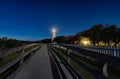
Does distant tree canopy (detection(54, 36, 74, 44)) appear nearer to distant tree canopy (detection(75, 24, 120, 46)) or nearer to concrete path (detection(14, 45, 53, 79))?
distant tree canopy (detection(75, 24, 120, 46))

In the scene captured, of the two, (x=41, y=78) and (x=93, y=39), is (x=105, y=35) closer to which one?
(x=93, y=39)

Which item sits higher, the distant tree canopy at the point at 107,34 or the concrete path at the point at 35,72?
the distant tree canopy at the point at 107,34

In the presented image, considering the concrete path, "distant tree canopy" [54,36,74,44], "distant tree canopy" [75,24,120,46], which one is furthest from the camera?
"distant tree canopy" [54,36,74,44]

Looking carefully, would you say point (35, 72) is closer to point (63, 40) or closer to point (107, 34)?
point (107, 34)

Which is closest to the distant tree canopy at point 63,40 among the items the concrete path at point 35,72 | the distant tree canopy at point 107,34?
the distant tree canopy at point 107,34

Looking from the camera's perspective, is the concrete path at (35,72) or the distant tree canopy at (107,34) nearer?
the concrete path at (35,72)

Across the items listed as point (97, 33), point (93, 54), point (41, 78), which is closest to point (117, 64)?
point (93, 54)

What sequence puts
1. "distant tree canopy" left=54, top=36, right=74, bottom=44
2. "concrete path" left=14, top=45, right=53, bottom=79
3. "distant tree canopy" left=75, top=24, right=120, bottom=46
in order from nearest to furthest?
"concrete path" left=14, top=45, right=53, bottom=79 → "distant tree canopy" left=75, top=24, right=120, bottom=46 → "distant tree canopy" left=54, top=36, right=74, bottom=44

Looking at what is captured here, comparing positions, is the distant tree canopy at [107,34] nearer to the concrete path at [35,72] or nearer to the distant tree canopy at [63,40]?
the distant tree canopy at [63,40]

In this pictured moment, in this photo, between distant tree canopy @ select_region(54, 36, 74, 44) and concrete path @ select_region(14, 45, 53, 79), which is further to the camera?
distant tree canopy @ select_region(54, 36, 74, 44)

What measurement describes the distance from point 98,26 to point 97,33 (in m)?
3.96

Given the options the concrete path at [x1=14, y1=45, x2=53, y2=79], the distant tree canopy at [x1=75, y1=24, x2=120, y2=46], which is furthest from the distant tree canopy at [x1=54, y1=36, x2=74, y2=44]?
the concrete path at [x1=14, y1=45, x2=53, y2=79]

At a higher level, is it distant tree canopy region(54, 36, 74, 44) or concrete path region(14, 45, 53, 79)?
distant tree canopy region(54, 36, 74, 44)

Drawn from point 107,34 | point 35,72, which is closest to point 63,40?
point 107,34
